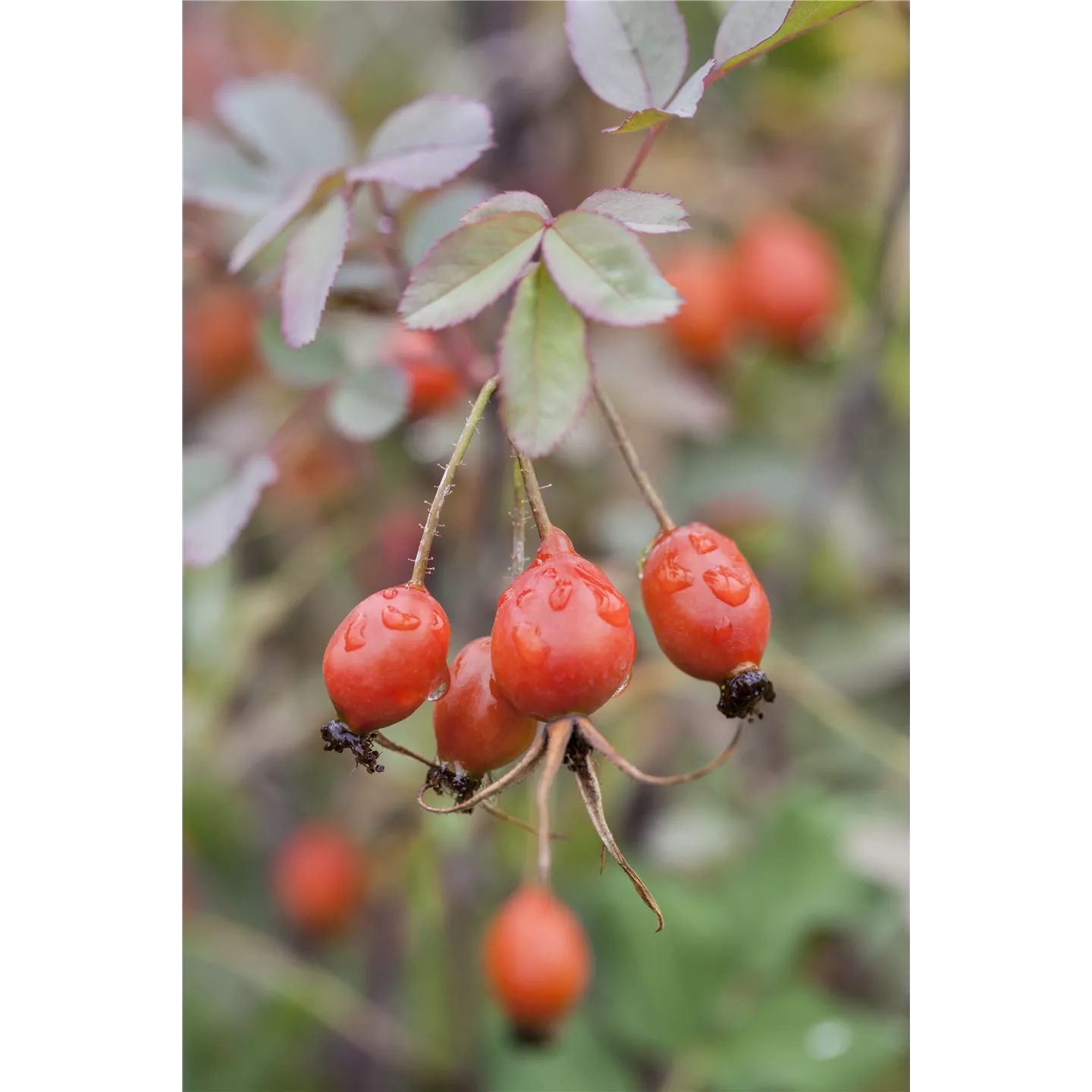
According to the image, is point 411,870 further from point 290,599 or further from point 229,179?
point 229,179

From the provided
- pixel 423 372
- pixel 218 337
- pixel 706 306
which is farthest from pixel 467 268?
pixel 218 337

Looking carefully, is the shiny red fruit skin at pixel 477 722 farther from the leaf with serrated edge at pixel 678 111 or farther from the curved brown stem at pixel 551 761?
the leaf with serrated edge at pixel 678 111

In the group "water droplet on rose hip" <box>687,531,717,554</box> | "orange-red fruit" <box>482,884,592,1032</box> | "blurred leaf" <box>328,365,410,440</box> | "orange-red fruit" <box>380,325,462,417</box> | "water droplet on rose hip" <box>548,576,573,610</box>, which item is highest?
"orange-red fruit" <box>380,325,462,417</box>

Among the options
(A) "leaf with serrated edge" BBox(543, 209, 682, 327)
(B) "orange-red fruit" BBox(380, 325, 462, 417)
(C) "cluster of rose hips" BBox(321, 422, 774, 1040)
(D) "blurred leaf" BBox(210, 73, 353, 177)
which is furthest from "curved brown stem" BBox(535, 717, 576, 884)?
(D) "blurred leaf" BBox(210, 73, 353, 177)

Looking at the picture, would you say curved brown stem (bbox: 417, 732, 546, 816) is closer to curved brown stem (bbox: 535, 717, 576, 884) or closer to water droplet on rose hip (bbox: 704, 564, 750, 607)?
curved brown stem (bbox: 535, 717, 576, 884)

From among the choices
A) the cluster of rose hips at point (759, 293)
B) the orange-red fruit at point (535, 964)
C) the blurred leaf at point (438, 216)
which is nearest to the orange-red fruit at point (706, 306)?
the cluster of rose hips at point (759, 293)

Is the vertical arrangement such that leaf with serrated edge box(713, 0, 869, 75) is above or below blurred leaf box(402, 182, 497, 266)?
below
